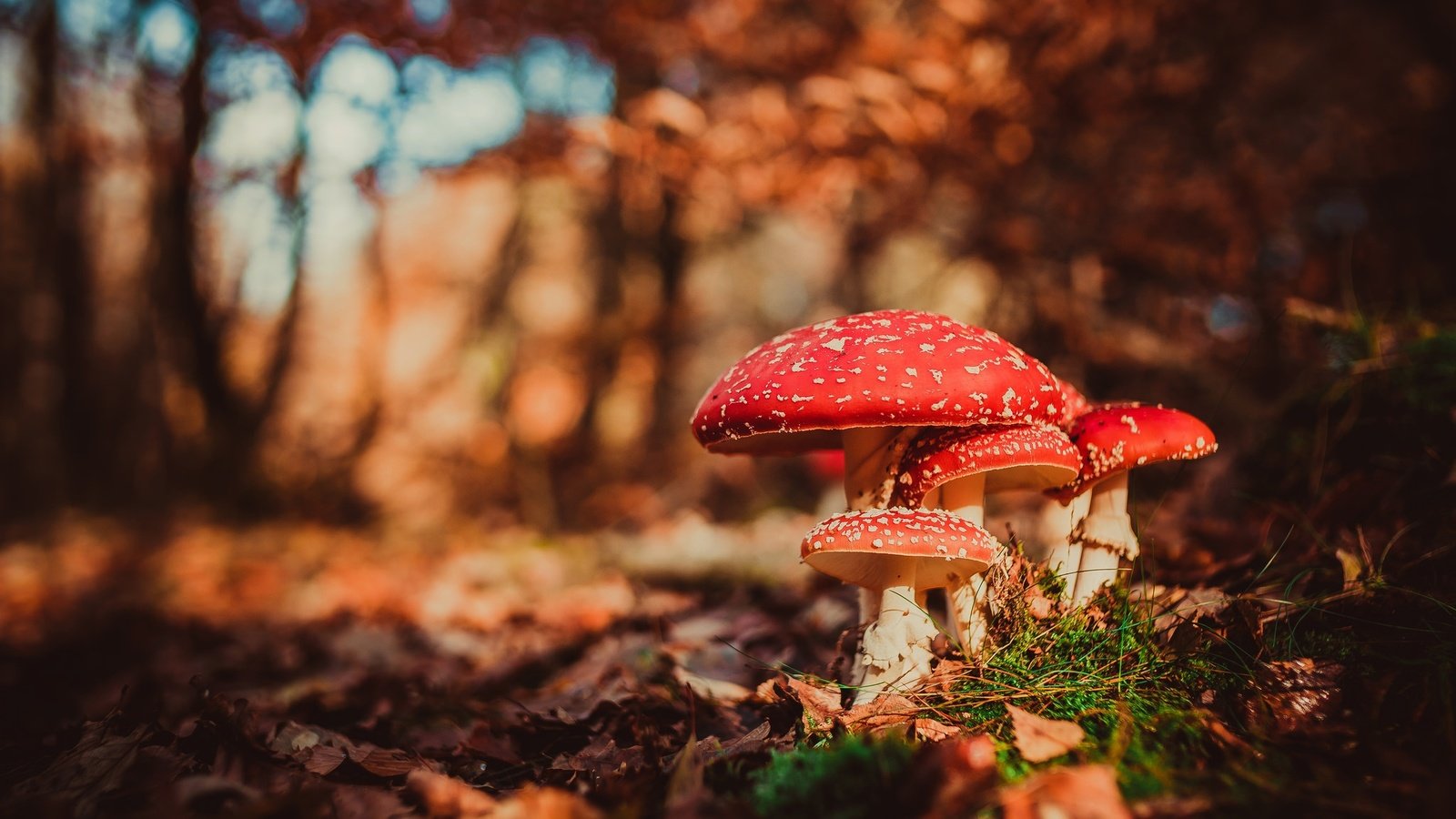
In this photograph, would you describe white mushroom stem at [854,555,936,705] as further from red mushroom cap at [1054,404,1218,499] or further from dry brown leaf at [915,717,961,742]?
red mushroom cap at [1054,404,1218,499]

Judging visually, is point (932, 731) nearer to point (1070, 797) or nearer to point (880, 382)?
point (1070, 797)

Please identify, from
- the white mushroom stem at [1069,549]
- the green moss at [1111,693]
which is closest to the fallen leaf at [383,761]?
the green moss at [1111,693]

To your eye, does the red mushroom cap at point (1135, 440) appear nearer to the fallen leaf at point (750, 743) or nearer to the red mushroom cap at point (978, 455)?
the red mushroom cap at point (978, 455)

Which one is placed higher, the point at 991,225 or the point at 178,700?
the point at 991,225

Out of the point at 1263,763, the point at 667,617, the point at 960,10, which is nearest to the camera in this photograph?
the point at 1263,763

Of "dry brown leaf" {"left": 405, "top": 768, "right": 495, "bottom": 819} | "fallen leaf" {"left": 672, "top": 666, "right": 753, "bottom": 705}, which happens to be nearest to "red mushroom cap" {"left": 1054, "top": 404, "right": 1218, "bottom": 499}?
"fallen leaf" {"left": 672, "top": 666, "right": 753, "bottom": 705}

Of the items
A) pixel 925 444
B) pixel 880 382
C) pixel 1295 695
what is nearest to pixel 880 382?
pixel 880 382

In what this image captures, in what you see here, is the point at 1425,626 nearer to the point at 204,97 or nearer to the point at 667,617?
the point at 667,617

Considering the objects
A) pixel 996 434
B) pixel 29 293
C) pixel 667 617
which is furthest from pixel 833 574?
pixel 29 293

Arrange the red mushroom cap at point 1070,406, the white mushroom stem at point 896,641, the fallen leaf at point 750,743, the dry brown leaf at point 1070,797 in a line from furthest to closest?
the red mushroom cap at point 1070,406 → the white mushroom stem at point 896,641 → the fallen leaf at point 750,743 → the dry brown leaf at point 1070,797
